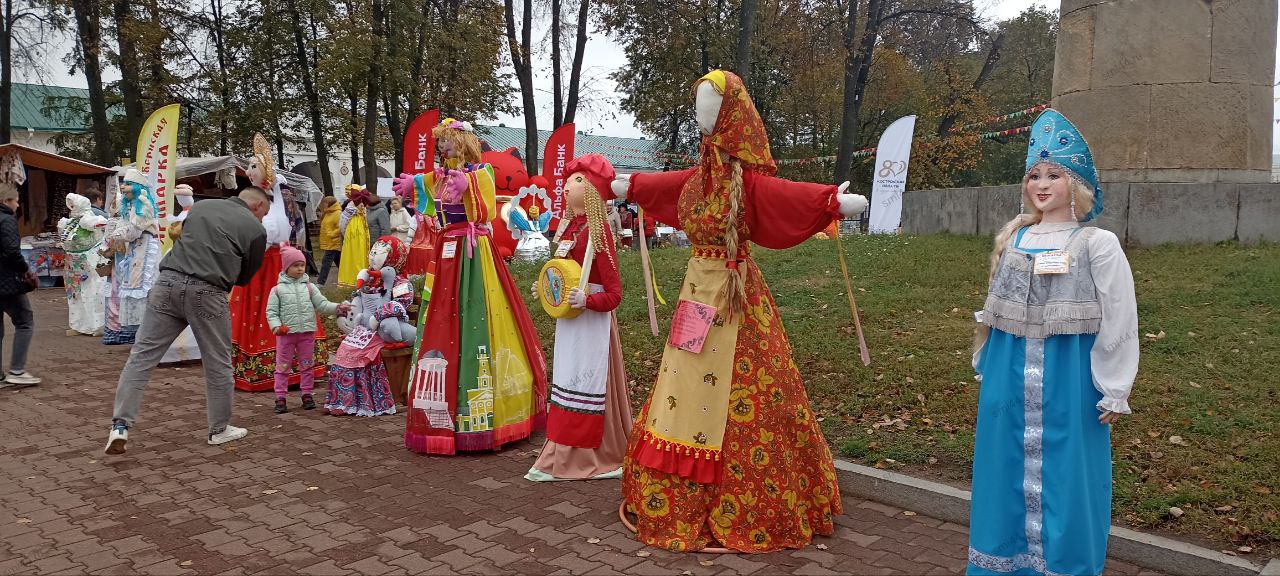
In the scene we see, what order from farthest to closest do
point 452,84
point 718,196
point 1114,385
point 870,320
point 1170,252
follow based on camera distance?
point 452,84, point 1170,252, point 870,320, point 718,196, point 1114,385

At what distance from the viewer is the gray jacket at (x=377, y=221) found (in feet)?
44.1

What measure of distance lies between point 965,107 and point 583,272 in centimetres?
2784

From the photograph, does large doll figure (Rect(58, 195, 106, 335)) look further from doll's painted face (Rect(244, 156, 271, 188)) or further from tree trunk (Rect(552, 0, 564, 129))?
tree trunk (Rect(552, 0, 564, 129))

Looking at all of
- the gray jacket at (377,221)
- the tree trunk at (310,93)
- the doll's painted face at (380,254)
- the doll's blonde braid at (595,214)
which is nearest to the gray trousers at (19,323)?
the doll's painted face at (380,254)

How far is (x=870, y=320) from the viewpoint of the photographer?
25.6 ft

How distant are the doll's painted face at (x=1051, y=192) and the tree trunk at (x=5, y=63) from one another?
1048 inches

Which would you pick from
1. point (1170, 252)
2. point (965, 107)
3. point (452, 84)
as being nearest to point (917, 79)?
point (965, 107)

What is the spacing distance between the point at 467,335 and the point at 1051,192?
3.86 m

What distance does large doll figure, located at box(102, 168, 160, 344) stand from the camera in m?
9.98

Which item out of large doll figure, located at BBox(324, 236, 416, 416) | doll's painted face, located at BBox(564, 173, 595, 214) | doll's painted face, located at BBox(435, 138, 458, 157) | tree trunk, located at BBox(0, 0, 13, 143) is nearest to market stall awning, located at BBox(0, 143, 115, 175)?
tree trunk, located at BBox(0, 0, 13, 143)

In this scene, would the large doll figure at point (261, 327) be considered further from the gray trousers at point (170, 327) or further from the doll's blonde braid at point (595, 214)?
the doll's blonde braid at point (595, 214)

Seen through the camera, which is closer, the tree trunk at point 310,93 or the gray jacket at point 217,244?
the gray jacket at point 217,244

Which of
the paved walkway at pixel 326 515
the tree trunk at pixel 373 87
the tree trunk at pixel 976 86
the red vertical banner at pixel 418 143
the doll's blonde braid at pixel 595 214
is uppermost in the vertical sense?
the tree trunk at pixel 976 86

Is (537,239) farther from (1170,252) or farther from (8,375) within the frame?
(1170,252)
